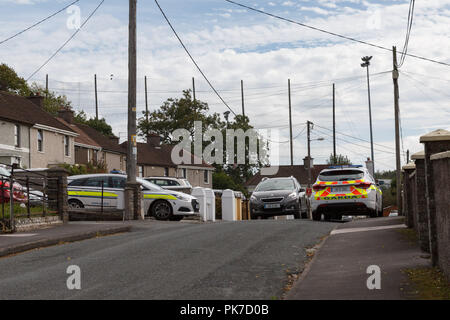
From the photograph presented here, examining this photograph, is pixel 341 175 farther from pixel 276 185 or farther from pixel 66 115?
pixel 66 115

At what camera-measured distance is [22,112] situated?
136 ft

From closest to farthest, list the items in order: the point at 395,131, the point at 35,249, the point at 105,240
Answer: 1. the point at 35,249
2. the point at 105,240
3. the point at 395,131

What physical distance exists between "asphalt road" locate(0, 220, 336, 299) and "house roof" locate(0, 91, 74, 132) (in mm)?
27536

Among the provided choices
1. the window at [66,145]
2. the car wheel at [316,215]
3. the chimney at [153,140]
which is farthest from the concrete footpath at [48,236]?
the chimney at [153,140]

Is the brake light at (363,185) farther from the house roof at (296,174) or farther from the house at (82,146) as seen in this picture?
the house roof at (296,174)

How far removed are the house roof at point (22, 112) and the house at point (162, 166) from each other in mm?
15692

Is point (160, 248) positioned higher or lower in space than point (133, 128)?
lower

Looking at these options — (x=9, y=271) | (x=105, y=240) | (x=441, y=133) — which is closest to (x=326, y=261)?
(x=441, y=133)

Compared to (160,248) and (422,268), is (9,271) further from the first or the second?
(422,268)

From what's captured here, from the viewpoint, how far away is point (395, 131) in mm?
31047

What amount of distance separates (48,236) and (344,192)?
9.00 metres

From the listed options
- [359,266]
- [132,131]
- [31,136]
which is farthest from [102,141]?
[359,266]

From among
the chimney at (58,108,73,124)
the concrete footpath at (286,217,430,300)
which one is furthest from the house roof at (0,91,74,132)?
the concrete footpath at (286,217,430,300)

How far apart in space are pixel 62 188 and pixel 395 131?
1805 cm
